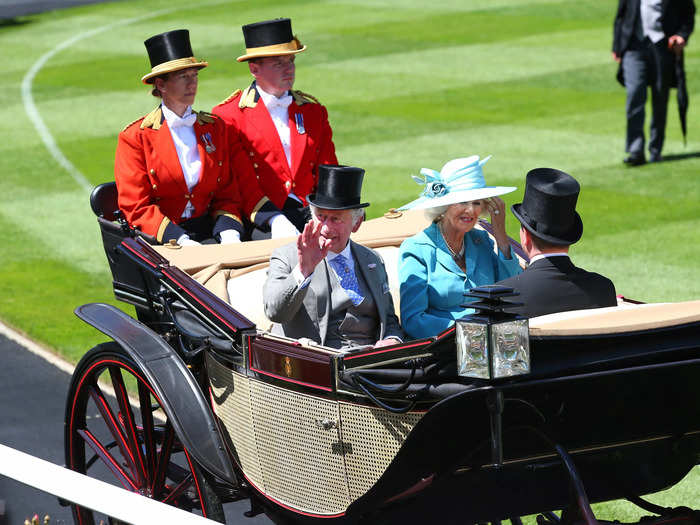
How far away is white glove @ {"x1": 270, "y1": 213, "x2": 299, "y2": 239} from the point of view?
5980mm

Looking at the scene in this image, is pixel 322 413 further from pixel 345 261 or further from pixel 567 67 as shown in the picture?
pixel 567 67

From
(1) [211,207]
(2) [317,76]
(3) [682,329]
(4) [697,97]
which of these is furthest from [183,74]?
(2) [317,76]

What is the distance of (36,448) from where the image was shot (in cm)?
610

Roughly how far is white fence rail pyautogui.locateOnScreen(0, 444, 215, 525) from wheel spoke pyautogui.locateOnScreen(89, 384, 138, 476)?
155 centimetres

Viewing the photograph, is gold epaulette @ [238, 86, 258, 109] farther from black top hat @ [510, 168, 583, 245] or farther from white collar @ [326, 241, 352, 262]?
black top hat @ [510, 168, 583, 245]

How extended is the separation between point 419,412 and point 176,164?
2.86m

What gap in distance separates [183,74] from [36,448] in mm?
2055

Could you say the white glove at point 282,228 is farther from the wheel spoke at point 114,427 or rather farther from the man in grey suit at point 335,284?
the wheel spoke at point 114,427

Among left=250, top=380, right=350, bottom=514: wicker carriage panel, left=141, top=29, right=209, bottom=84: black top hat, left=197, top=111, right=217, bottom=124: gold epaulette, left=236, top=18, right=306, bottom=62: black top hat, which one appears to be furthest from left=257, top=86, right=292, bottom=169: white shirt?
left=250, top=380, right=350, bottom=514: wicker carriage panel

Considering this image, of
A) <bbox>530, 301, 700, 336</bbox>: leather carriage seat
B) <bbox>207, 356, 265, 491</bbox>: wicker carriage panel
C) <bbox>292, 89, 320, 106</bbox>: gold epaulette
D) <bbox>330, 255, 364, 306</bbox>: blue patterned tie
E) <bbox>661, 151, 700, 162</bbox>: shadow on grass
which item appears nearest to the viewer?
<bbox>530, 301, 700, 336</bbox>: leather carriage seat

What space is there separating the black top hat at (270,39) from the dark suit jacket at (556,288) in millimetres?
2586

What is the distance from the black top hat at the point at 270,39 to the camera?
620 cm

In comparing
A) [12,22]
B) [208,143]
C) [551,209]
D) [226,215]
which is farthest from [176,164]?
[12,22]

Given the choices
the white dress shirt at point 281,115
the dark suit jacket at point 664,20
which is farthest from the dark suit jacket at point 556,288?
the dark suit jacket at point 664,20
